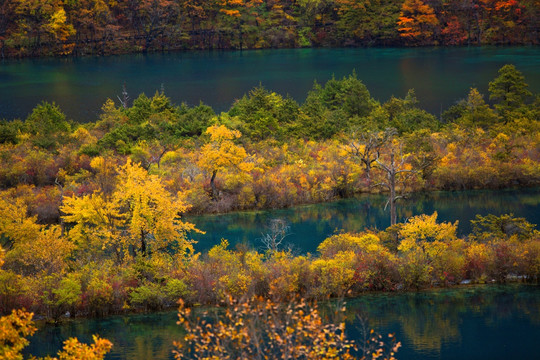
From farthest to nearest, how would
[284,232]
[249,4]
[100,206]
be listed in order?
[249,4] < [284,232] < [100,206]

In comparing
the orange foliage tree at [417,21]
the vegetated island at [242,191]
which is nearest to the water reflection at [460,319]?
the vegetated island at [242,191]

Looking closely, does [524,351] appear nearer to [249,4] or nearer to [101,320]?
[101,320]

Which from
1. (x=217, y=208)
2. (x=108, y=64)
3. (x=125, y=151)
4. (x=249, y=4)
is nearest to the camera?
(x=217, y=208)

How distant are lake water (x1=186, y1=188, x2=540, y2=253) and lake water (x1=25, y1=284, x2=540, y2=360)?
756 cm

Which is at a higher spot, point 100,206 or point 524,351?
point 100,206

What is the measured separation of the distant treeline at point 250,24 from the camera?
378ft

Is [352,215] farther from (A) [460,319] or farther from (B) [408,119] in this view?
(B) [408,119]

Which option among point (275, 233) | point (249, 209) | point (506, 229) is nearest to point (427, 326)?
point (506, 229)

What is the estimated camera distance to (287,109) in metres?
62.6

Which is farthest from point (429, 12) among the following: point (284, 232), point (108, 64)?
point (284, 232)

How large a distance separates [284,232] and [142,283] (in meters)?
11.1

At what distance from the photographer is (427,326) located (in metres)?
32.1

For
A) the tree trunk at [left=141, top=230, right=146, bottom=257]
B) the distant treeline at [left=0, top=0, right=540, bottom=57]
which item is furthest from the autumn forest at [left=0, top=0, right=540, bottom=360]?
the distant treeline at [left=0, top=0, right=540, bottom=57]

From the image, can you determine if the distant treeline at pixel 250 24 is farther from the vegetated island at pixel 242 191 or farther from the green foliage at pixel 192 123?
the green foliage at pixel 192 123
